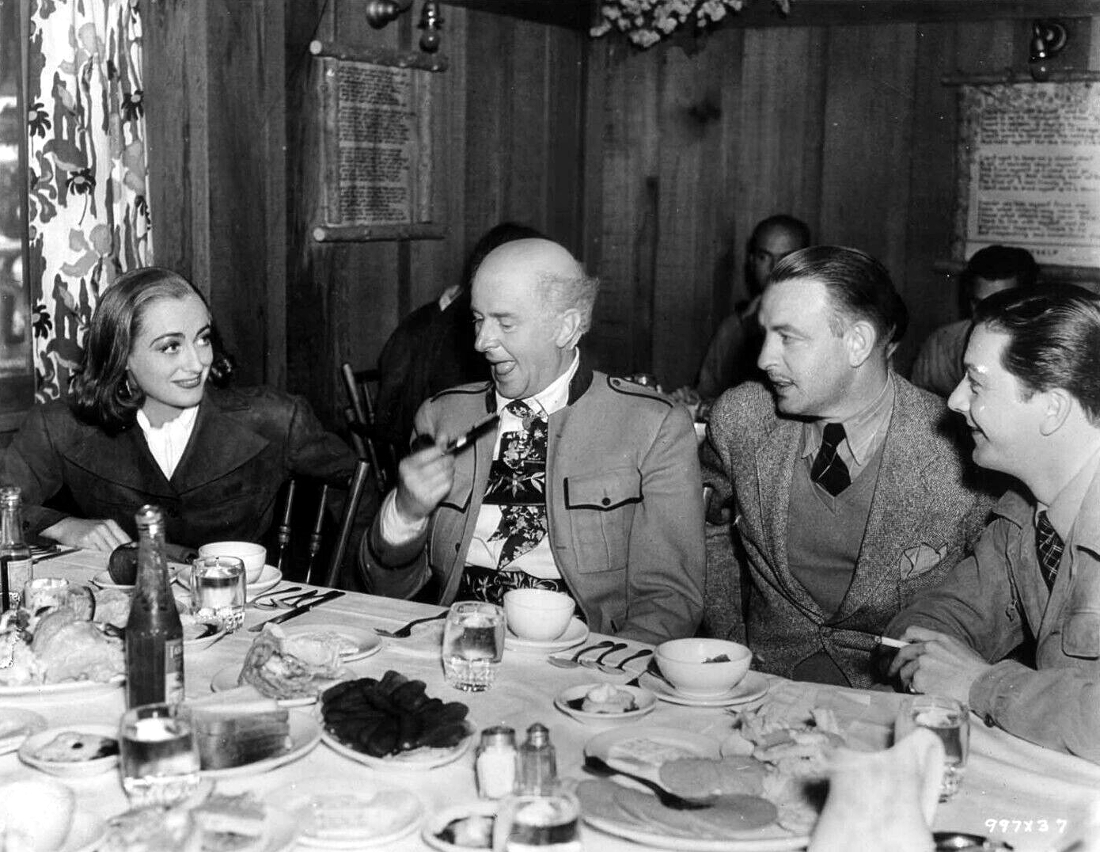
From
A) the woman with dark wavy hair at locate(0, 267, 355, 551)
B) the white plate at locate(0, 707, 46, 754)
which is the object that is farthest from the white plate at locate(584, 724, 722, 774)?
the woman with dark wavy hair at locate(0, 267, 355, 551)

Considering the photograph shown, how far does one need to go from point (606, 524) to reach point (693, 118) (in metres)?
3.82

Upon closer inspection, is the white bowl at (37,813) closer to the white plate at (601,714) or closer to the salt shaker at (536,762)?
the salt shaker at (536,762)

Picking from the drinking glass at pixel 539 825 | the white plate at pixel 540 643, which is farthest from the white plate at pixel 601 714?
the drinking glass at pixel 539 825

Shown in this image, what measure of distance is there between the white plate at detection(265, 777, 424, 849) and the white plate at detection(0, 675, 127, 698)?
429mm

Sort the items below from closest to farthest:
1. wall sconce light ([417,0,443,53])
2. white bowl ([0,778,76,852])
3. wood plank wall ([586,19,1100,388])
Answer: white bowl ([0,778,76,852]) < wall sconce light ([417,0,443,53]) < wood plank wall ([586,19,1100,388])

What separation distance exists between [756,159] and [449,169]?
144cm

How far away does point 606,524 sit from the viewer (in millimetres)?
2486

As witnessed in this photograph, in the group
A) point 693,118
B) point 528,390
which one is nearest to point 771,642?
point 528,390

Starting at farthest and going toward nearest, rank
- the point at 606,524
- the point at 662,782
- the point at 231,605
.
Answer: the point at 606,524 → the point at 231,605 → the point at 662,782

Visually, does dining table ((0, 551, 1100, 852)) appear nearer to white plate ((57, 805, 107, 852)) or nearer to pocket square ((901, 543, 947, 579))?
white plate ((57, 805, 107, 852))

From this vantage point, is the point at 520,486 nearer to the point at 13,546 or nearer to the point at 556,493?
the point at 556,493

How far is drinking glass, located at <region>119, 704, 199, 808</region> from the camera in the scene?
1325 millimetres

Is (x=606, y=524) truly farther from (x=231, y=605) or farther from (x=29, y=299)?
(x=29, y=299)

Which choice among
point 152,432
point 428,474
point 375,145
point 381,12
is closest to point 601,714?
point 428,474
